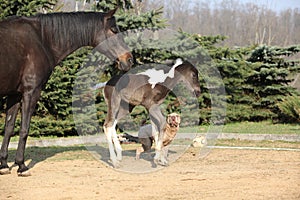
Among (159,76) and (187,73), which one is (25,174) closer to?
(159,76)

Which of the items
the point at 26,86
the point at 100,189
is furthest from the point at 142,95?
the point at 100,189

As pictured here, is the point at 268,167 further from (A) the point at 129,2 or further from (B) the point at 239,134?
(A) the point at 129,2

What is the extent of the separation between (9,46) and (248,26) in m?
50.5

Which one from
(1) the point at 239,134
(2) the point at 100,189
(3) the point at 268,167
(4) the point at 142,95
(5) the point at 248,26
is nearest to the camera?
(2) the point at 100,189

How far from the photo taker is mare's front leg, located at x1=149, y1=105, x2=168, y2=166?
904 centimetres

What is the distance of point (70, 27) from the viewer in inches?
340

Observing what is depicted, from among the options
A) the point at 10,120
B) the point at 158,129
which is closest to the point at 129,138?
the point at 158,129

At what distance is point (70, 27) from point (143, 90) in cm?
184

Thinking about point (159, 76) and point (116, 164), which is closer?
point (116, 164)

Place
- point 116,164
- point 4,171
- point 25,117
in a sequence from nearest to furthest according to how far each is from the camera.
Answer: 1. point 25,117
2. point 4,171
3. point 116,164

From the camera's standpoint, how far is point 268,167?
880cm

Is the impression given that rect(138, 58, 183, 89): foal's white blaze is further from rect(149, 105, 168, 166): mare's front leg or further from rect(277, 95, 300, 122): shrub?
rect(277, 95, 300, 122): shrub

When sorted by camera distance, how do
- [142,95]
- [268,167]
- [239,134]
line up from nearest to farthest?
[268,167] → [142,95] → [239,134]

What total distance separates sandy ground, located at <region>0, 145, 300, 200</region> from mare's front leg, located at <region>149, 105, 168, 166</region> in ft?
0.83
